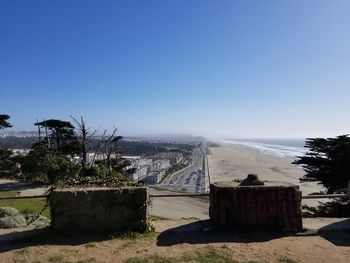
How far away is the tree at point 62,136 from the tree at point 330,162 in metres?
23.3

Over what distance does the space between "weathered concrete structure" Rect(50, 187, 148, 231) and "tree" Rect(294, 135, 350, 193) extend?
12863 mm

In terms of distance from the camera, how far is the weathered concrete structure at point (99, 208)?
7.79 meters

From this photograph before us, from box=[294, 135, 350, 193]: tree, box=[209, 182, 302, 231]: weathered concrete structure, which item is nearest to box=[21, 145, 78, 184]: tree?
box=[294, 135, 350, 193]: tree

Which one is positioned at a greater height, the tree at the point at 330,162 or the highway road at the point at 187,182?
the tree at the point at 330,162

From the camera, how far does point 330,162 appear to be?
2017 cm

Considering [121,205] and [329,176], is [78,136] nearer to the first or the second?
[329,176]

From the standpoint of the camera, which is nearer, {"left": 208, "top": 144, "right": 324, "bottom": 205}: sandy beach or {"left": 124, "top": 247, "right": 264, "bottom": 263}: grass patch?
{"left": 124, "top": 247, "right": 264, "bottom": 263}: grass patch

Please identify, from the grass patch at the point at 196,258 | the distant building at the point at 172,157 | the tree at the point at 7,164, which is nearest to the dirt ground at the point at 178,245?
the grass patch at the point at 196,258

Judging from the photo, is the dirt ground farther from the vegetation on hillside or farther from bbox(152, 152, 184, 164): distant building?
bbox(152, 152, 184, 164): distant building

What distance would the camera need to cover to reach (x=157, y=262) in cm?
648

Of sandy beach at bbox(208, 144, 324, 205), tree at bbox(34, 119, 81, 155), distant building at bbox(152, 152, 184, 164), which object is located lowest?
distant building at bbox(152, 152, 184, 164)

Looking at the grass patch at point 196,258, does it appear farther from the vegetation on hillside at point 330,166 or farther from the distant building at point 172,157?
the distant building at point 172,157

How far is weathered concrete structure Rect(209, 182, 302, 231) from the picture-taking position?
838 centimetres

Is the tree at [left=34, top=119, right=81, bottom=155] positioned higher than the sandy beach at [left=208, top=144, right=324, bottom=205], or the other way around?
the tree at [left=34, top=119, right=81, bottom=155]
